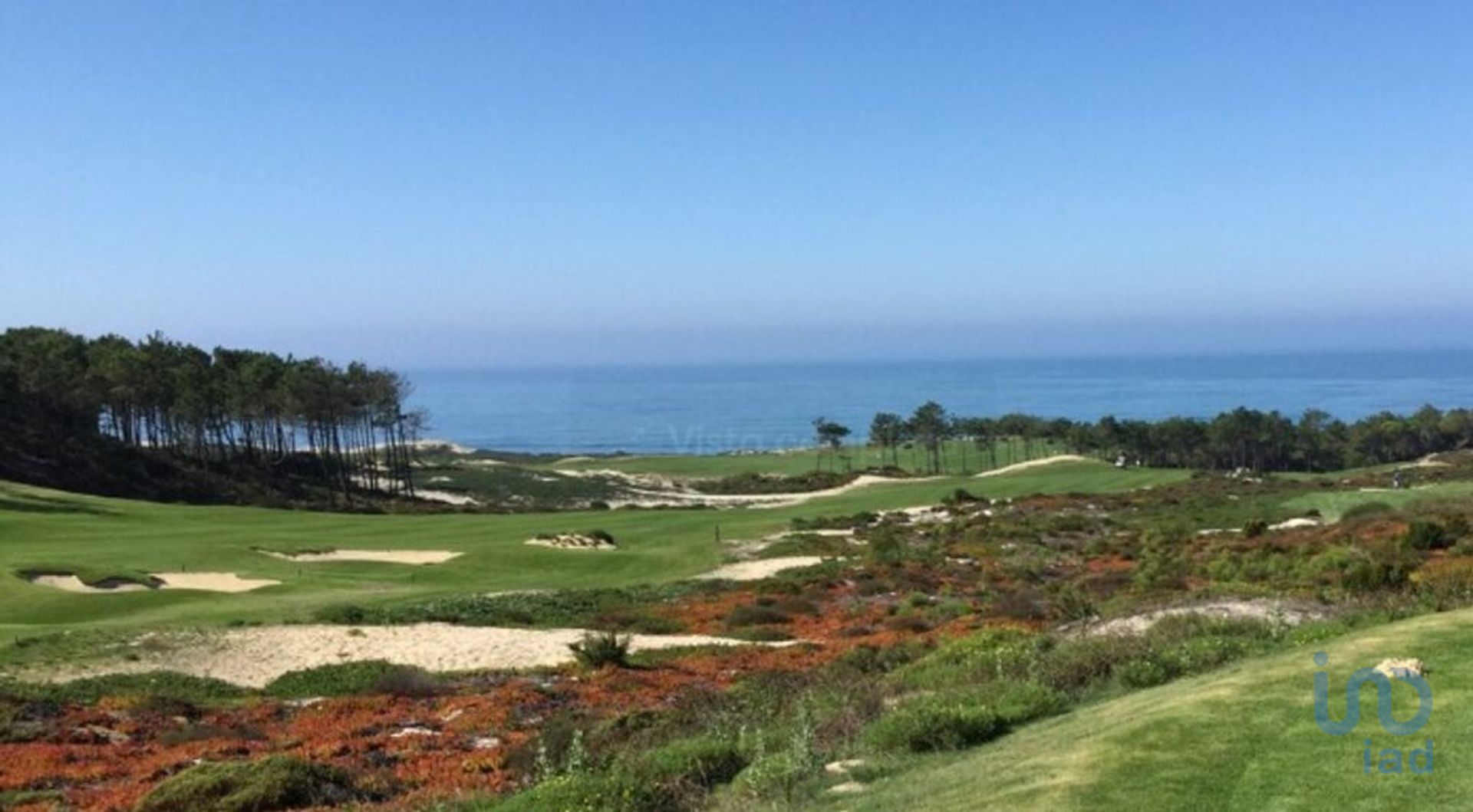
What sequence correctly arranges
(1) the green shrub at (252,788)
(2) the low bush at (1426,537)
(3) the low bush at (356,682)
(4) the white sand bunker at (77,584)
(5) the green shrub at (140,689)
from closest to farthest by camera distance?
(1) the green shrub at (252,788)
(5) the green shrub at (140,689)
(3) the low bush at (356,682)
(2) the low bush at (1426,537)
(4) the white sand bunker at (77,584)

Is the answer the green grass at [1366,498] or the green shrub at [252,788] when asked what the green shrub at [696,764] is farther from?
the green grass at [1366,498]

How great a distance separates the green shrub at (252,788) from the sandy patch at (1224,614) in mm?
11421

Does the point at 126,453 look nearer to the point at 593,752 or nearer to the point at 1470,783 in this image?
the point at 593,752

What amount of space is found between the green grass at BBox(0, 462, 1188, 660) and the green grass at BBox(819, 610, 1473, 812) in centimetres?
2275

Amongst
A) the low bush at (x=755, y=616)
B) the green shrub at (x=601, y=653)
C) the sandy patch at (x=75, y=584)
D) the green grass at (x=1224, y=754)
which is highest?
the green grass at (x=1224, y=754)

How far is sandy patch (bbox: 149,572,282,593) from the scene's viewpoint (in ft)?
112

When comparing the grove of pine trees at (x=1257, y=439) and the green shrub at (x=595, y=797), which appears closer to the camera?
the green shrub at (x=595, y=797)

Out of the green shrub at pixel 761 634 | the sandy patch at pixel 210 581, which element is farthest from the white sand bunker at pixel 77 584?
the green shrub at pixel 761 634

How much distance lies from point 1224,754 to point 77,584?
34.6 meters

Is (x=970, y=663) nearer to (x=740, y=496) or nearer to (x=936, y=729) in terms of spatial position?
(x=936, y=729)

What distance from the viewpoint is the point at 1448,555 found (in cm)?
2553

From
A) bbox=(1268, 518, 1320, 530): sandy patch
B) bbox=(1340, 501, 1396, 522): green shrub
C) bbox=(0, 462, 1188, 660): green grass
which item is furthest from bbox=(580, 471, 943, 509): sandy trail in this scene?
bbox=(1340, 501, 1396, 522): green shrub

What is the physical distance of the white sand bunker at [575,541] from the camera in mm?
→ 46500

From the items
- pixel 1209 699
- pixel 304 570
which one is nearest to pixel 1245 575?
pixel 1209 699
